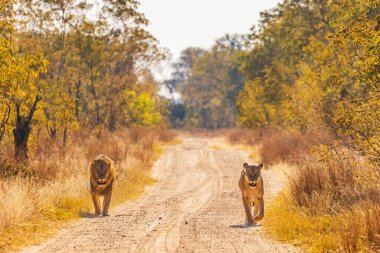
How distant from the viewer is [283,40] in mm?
38844

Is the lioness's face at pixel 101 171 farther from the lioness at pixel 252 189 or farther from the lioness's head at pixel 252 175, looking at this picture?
the lioness's head at pixel 252 175

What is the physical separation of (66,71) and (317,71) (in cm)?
1234

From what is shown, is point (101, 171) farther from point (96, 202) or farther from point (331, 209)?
point (331, 209)

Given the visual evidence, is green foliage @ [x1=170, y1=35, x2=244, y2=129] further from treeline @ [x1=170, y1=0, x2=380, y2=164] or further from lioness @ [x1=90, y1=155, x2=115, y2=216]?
lioness @ [x1=90, y1=155, x2=115, y2=216]

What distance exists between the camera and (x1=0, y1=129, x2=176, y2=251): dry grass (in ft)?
34.7

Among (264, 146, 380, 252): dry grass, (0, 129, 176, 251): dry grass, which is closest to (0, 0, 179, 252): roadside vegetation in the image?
(0, 129, 176, 251): dry grass

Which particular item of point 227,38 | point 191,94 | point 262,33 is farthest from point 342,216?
point 227,38

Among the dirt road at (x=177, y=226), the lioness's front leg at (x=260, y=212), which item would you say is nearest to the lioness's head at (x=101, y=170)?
the dirt road at (x=177, y=226)

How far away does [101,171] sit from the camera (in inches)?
513

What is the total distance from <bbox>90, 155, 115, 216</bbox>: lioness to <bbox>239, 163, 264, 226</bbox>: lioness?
10.1 ft

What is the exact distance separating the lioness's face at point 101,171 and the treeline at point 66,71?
4367mm

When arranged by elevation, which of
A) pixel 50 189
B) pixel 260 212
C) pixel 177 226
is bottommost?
pixel 177 226

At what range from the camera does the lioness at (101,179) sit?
42.7ft

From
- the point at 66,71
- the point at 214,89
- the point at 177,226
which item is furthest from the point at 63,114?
the point at 214,89
